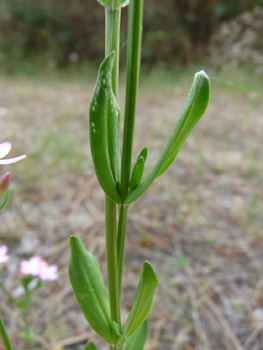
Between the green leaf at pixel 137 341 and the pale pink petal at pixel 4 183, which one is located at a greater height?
the pale pink petal at pixel 4 183

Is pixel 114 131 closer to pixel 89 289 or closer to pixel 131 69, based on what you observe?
pixel 131 69

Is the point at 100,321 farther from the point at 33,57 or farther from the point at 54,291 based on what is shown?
the point at 33,57

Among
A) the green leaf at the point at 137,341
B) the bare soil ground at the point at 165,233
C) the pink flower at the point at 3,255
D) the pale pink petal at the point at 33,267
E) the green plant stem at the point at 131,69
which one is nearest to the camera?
the green plant stem at the point at 131,69

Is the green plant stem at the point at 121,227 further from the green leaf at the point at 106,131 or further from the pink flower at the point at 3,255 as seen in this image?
the pink flower at the point at 3,255

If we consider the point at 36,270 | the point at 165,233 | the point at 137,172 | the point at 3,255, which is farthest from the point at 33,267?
the point at 165,233

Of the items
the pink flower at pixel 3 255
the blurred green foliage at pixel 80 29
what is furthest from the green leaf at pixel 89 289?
the blurred green foliage at pixel 80 29

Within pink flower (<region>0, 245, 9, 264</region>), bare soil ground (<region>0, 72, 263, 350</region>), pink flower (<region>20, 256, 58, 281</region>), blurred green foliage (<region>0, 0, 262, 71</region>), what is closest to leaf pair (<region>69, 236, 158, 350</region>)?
pink flower (<region>0, 245, 9, 264</region>)

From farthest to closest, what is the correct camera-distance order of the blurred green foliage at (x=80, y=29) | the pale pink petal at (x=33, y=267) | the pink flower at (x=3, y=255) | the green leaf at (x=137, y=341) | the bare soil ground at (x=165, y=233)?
the blurred green foliage at (x=80, y=29) < the bare soil ground at (x=165, y=233) < the pale pink petal at (x=33, y=267) < the pink flower at (x=3, y=255) < the green leaf at (x=137, y=341)

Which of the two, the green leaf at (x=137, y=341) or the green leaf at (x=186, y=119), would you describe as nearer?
the green leaf at (x=186, y=119)
